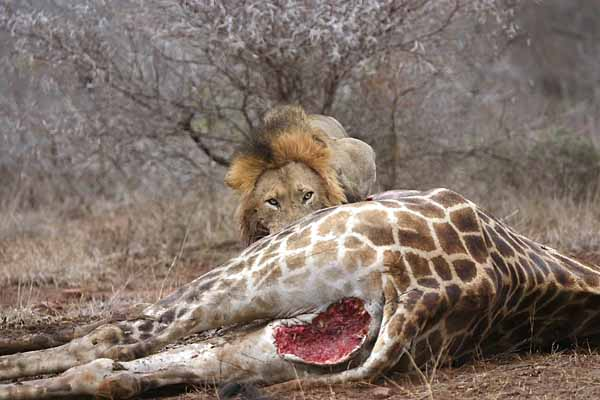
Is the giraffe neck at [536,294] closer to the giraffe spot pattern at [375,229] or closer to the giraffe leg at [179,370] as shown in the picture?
the giraffe spot pattern at [375,229]

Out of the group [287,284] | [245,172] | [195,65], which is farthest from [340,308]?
[195,65]

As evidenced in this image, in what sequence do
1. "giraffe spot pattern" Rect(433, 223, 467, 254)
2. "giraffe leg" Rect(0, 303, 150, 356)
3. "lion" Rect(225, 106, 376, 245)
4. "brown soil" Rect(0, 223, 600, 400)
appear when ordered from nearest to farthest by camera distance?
"brown soil" Rect(0, 223, 600, 400) → "giraffe spot pattern" Rect(433, 223, 467, 254) → "giraffe leg" Rect(0, 303, 150, 356) → "lion" Rect(225, 106, 376, 245)

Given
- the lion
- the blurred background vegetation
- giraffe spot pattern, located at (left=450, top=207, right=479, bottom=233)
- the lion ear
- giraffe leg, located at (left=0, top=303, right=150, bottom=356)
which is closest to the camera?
giraffe spot pattern, located at (left=450, top=207, right=479, bottom=233)

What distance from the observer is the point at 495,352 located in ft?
13.8

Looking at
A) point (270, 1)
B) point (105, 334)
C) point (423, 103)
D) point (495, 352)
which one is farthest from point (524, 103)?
point (105, 334)

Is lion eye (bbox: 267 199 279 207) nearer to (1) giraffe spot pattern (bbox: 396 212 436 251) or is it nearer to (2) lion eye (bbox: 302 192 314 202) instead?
(2) lion eye (bbox: 302 192 314 202)

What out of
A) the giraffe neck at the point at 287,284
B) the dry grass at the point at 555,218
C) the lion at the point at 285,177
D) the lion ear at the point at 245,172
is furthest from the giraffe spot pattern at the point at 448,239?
the dry grass at the point at 555,218

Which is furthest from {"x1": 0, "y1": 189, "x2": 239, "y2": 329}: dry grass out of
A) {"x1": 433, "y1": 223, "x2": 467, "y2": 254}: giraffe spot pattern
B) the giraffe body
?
{"x1": 433, "y1": 223, "x2": 467, "y2": 254}: giraffe spot pattern

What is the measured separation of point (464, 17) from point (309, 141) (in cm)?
360

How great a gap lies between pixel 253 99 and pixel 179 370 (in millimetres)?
5071

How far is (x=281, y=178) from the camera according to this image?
5.31 meters

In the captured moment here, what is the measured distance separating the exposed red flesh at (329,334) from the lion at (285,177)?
138 centimetres

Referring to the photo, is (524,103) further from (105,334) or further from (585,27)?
(105,334)

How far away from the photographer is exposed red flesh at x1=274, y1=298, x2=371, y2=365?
3.70m
